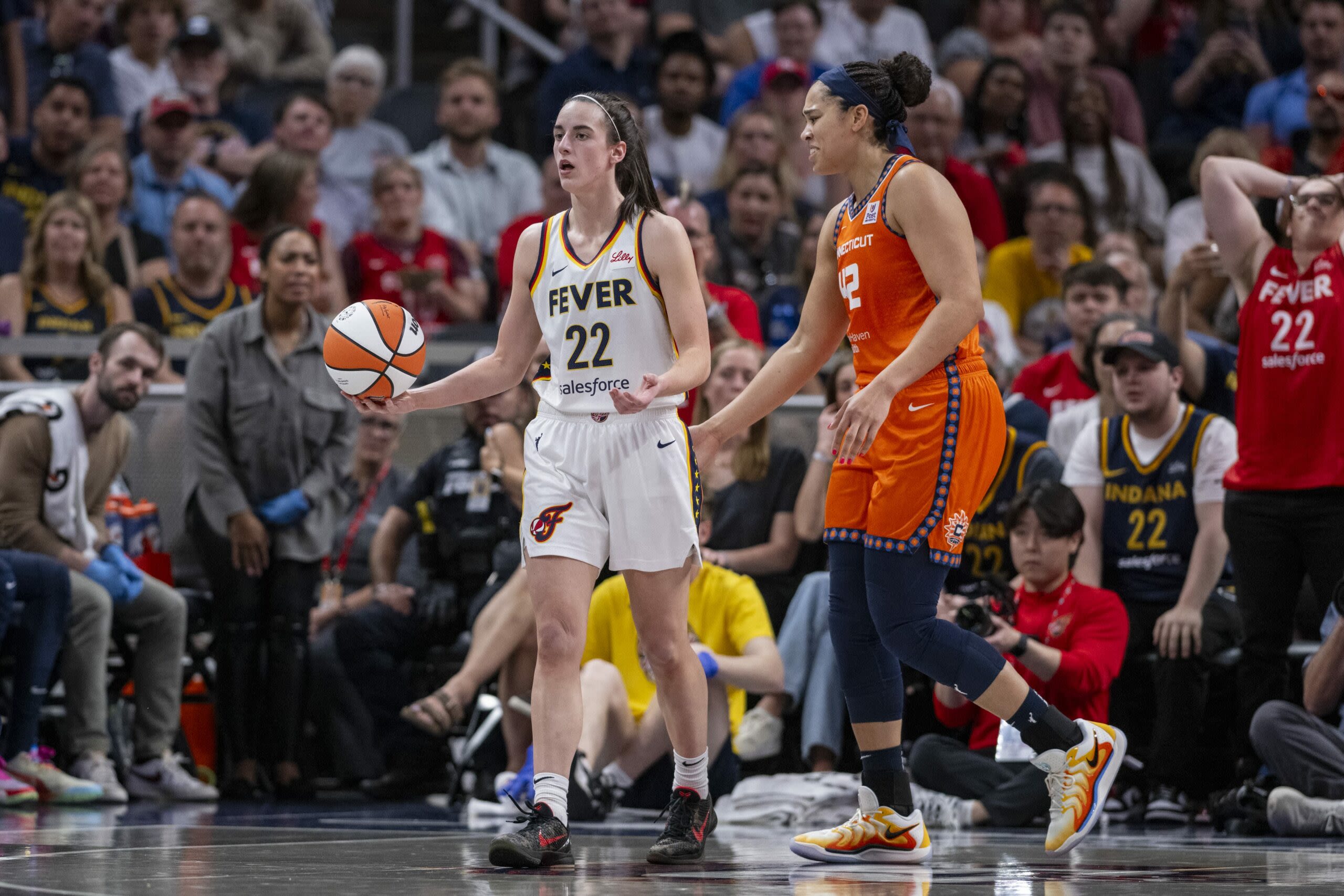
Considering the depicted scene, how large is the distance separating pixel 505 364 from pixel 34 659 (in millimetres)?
3577

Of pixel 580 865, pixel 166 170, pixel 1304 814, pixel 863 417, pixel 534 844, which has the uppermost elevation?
pixel 166 170

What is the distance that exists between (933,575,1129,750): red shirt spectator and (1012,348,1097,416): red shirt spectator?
199 centimetres

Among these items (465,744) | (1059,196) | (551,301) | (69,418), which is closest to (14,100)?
(69,418)

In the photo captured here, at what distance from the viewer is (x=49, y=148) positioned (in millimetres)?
11047

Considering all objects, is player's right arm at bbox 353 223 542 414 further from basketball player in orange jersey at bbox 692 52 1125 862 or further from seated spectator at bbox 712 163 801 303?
seated spectator at bbox 712 163 801 303

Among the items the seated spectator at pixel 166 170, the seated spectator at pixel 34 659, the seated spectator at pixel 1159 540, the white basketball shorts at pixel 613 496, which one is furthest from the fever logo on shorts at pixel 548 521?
the seated spectator at pixel 166 170

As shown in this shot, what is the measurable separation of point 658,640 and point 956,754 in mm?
2442

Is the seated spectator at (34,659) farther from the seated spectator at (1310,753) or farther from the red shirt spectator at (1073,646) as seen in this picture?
the seated spectator at (1310,753)

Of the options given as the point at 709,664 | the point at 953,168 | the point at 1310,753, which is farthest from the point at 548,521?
the point at 953,168

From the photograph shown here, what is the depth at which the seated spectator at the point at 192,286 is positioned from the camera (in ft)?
31.1

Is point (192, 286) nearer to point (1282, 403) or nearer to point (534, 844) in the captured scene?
point (534, 844)

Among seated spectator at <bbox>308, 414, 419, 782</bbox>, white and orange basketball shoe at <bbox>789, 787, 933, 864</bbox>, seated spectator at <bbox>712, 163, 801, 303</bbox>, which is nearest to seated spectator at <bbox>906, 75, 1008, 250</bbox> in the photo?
seated spectator at <bbox>712, 163, 801, 303</bbox>

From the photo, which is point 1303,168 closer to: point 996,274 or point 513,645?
point 996,274

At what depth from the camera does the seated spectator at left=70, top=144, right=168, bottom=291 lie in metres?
10.2
